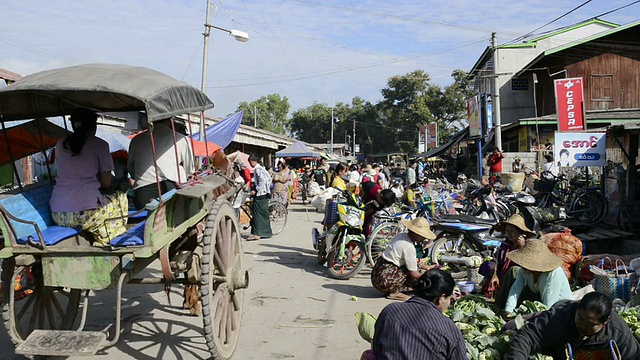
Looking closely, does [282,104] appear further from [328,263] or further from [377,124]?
[328,263]

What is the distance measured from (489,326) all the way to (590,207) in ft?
28.0

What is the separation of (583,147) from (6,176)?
443 inches

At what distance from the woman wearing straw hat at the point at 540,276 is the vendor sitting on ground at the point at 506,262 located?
281mm

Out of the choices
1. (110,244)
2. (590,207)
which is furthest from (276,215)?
(110,244)

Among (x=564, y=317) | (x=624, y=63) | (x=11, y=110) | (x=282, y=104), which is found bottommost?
(x=564, y=317)

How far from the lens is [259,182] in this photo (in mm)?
11938

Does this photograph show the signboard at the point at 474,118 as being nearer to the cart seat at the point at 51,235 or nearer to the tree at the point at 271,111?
the cart seat at the point at 51,235

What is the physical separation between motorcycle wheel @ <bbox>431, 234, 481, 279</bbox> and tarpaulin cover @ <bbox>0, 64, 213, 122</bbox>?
15.9 feet

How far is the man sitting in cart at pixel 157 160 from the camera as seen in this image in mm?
5148

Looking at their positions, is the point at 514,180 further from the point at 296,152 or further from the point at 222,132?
the point at 296,152

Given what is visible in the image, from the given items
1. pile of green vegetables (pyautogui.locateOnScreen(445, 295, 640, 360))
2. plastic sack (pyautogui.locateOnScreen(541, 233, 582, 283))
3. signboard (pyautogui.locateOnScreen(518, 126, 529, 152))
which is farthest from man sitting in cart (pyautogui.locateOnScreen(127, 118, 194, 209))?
signboard (pyautogui.locateOnScreen(518, 126, 529, 152))

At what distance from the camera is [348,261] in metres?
8.48

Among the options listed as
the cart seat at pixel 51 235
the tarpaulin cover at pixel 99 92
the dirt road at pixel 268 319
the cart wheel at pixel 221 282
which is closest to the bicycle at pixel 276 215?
the dirt road at pixel 268 319

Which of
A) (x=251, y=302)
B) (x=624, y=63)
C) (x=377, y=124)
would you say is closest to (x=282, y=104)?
(x=377, y=124)
